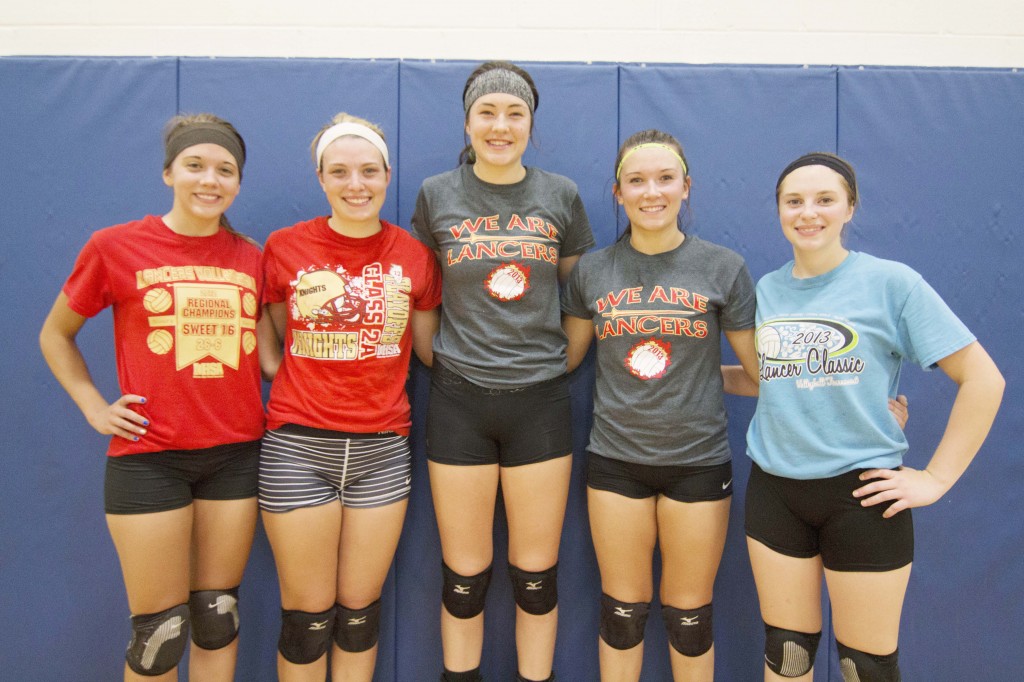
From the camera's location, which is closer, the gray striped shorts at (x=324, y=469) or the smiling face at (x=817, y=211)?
the smiling face at (x=817, y=211)

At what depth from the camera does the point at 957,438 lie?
4.66 ft

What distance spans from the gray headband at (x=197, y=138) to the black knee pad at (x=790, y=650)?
6.42 ft

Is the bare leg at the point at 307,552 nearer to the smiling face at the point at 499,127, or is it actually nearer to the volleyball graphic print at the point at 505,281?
the volleyball graphic print at the point at 505,281

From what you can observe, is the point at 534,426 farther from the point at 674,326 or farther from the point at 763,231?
the point at 763,231

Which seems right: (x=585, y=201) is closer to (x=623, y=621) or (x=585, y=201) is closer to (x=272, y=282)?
(x=272, y=282)

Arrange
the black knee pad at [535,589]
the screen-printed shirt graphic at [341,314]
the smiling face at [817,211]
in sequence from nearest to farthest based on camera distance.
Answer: the smiling face at [817,211] → the screen-printed shirt graphic at [341,314] → the black knee pad at [535,589]

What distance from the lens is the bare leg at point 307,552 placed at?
1672 mm

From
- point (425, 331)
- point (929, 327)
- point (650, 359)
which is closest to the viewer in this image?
point (929, 327)

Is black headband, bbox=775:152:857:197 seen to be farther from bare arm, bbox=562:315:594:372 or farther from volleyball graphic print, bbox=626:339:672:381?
bare arm, bbox=562:315:594:372

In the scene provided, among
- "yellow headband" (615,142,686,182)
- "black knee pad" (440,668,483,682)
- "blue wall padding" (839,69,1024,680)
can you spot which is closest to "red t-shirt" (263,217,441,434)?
"yellow headband" (615,142,686,182)

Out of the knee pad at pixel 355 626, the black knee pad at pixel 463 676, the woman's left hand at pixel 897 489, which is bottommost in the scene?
the black knee pad at pixel 463 676

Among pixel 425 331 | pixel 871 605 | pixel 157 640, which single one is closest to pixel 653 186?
pixel 425 331

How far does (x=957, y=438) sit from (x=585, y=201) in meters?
1.30

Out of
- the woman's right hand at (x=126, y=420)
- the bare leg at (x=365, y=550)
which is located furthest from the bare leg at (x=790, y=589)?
the woman's right hand at (x=126, y=420)
